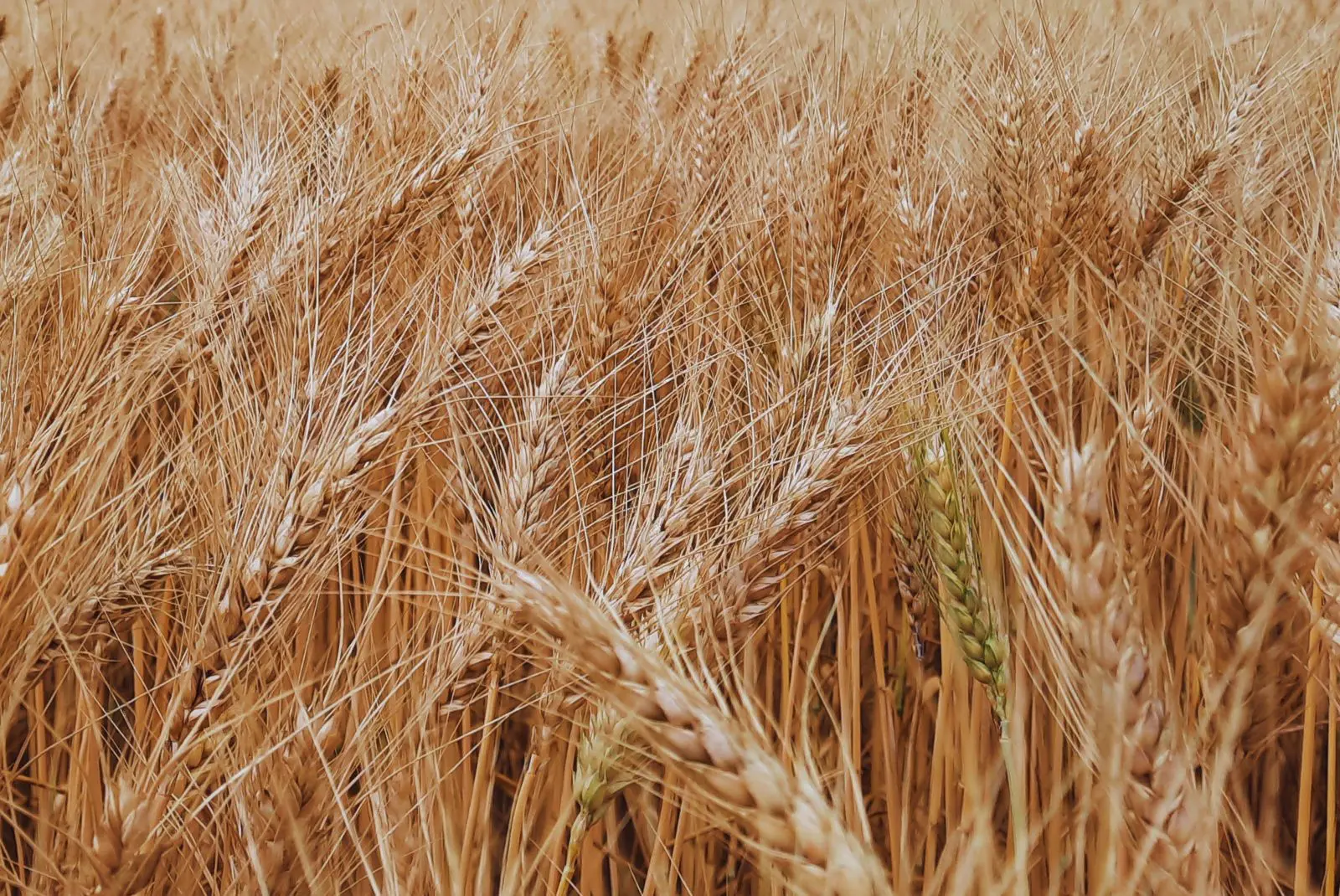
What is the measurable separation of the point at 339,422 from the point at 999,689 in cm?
61

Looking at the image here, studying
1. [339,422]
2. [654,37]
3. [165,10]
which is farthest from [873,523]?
[165,10]

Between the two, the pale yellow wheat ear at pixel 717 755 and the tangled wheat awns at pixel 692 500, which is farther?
the tangled wheat awns at pixel 692 500

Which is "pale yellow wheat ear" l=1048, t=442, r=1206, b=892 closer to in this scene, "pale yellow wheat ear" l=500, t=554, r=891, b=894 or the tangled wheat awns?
the tangled wheat awns

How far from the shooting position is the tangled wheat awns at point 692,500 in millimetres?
557

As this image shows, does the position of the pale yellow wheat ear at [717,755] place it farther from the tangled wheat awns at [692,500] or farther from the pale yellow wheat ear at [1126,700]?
the pale yellow wheat ear at [1126,700]

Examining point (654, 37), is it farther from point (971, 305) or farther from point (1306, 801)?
point (1306, 801)

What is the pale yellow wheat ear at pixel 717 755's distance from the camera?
41 centimetres

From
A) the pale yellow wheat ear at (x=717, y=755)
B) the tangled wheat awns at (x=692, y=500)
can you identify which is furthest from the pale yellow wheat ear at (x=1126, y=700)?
the pale yellow wheat ear at (x=717, y=755)

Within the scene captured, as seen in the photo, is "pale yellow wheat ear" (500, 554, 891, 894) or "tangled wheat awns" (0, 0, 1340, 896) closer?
"pale yellow wheat ear" (500, 554, 891, 894)

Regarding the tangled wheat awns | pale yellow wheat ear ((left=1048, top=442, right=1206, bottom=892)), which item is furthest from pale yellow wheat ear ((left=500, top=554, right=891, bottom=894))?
pale yellow wheat ear ((left=1048, top=442, right=1206, bottom=892))

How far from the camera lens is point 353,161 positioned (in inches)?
47.6

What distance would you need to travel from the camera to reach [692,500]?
84 cm

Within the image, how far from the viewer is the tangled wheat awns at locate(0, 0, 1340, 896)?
557 mm

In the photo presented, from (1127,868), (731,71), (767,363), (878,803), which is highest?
(731,71)
